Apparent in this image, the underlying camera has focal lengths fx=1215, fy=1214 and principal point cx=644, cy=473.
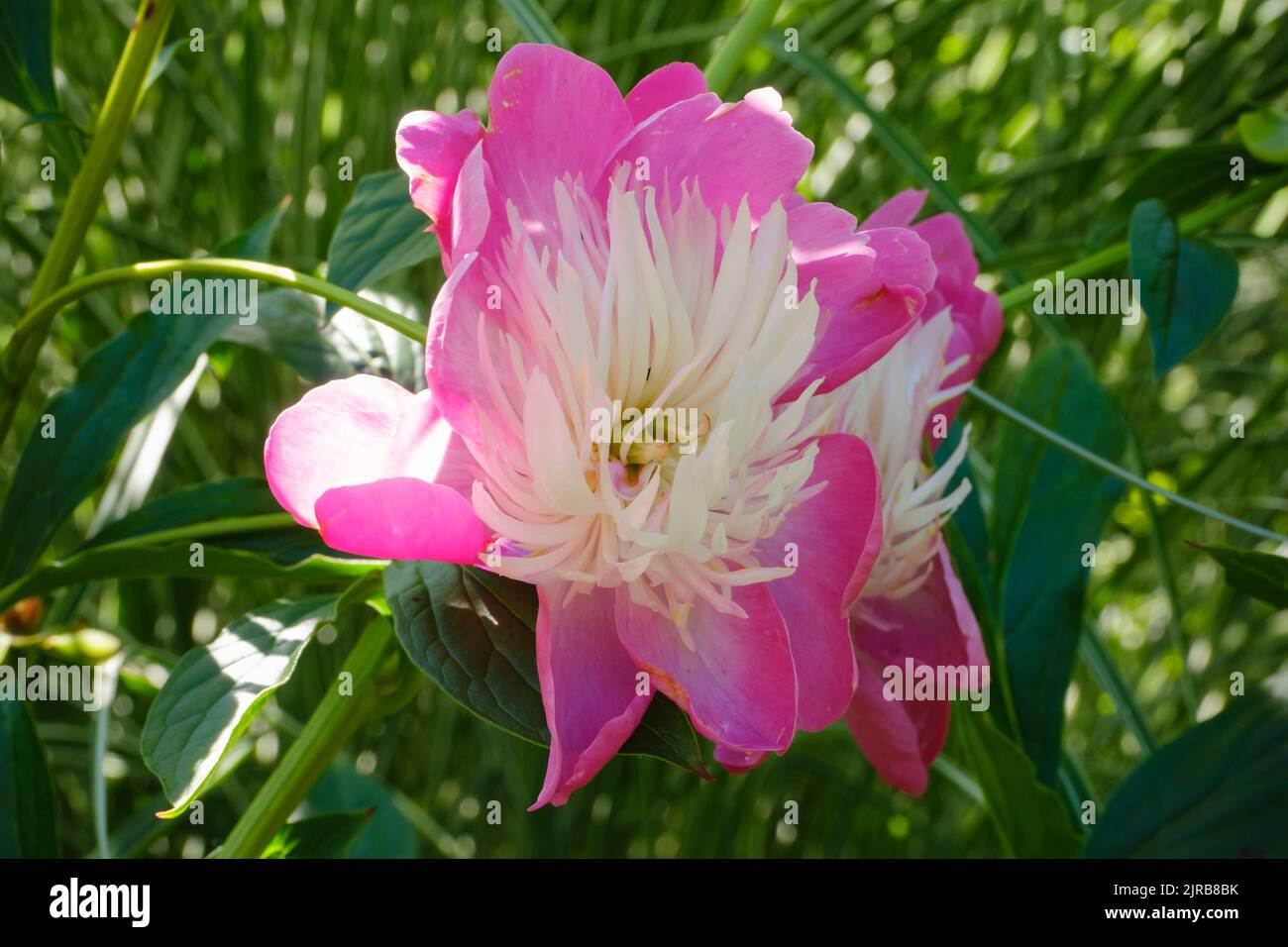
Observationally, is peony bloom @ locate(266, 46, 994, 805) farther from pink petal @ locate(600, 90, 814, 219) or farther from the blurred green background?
the blurred green background

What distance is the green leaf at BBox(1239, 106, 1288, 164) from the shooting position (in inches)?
17.7

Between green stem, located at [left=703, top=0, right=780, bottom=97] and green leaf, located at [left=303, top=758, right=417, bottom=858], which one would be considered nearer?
green stem, located at [left=703, top=0, right=780, bottom=97]

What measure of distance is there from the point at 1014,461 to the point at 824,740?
1.79 feet

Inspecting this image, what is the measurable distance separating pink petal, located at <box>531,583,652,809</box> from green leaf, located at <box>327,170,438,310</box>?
111 mm

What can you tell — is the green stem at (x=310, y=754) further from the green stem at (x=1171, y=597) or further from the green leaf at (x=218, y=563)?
the green stem at (x=1171, y=597)

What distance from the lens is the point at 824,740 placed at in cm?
96

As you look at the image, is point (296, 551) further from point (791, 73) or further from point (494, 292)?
point (791, 73)

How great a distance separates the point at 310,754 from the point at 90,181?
188mm

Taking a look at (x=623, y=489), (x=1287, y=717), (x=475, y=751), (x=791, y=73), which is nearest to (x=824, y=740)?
(x=475, y=751)

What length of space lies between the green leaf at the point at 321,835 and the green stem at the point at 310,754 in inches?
2.8

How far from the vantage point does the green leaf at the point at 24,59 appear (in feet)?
1.30

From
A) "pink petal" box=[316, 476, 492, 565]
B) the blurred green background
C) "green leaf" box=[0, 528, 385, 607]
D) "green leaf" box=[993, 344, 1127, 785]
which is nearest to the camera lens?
"pink petal" box=[316, 476, 492, 565]

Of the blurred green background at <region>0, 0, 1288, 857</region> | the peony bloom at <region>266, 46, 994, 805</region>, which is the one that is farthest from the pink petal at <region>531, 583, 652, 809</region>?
the blurred green background at <region>0, 0, 1288, 857</region>
